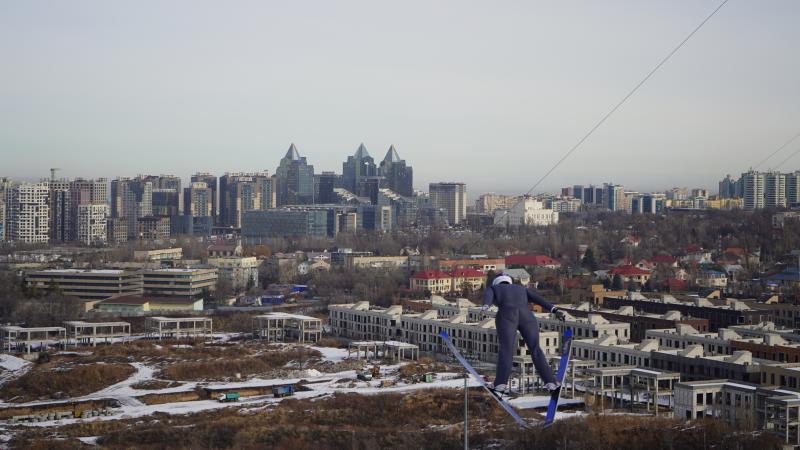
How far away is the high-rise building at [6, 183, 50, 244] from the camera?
50.9 metres

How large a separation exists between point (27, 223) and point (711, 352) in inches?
1527

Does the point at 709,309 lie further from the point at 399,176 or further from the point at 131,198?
the point at 399,176

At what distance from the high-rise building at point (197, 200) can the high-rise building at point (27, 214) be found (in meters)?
13.4

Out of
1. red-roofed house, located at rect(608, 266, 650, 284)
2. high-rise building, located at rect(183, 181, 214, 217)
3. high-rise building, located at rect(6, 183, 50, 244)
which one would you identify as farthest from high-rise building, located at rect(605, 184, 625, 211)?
red-roofed house, located at rect(608, 266, 650, 284)

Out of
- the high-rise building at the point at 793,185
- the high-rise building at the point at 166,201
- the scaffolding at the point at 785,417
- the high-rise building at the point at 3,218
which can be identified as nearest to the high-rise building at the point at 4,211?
the high-rise building at the point at 3,218

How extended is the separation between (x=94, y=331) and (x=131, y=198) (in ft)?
129

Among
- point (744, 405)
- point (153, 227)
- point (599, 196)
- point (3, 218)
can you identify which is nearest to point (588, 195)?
point (599, 196)

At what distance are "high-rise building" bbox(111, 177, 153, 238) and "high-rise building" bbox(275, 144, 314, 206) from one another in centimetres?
844

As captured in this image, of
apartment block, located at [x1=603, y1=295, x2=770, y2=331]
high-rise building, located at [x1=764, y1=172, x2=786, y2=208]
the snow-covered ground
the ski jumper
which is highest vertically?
high-rise building, located at [x1=764, y1=172, x2=786, y2=208]

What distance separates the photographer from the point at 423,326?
2222 cm

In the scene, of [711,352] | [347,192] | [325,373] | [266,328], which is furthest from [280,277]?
[347,192]

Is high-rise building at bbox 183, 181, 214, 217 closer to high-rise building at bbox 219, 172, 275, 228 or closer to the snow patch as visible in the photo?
high-rise building at bbox 219, 172, 275, 228

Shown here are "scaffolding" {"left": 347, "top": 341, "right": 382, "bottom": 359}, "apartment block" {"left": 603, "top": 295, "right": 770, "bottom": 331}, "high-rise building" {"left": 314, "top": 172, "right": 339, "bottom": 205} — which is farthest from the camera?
"high-rise building" {"left": 314, "top": 172, "right": 339, "bottom": 205}

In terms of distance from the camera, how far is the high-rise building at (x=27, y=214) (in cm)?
5094
